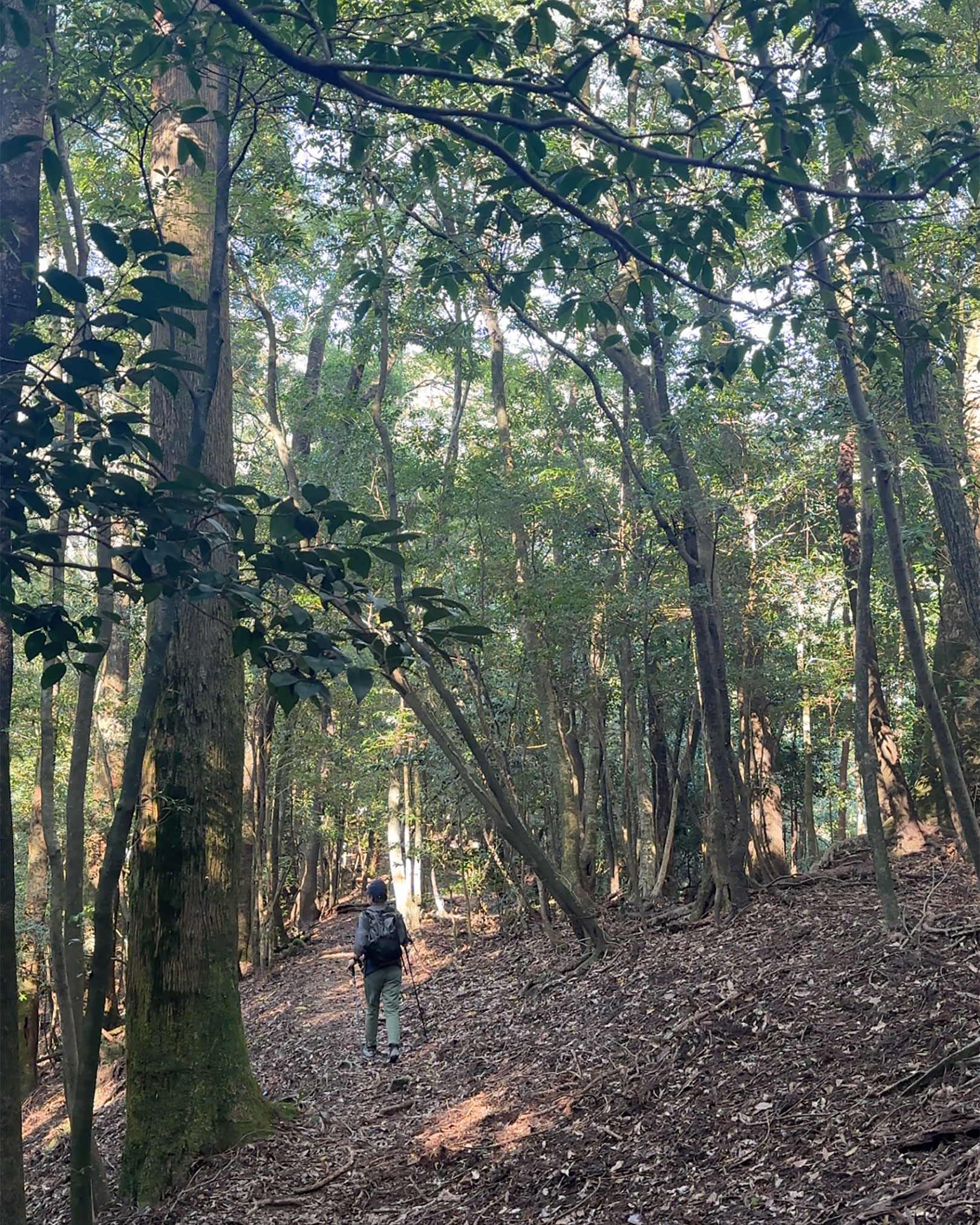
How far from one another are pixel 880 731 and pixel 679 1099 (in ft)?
19.5

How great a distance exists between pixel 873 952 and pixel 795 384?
190 inches

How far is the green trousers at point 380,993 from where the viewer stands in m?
9.83

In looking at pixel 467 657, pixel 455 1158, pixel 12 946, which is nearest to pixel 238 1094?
pixel 455 1158

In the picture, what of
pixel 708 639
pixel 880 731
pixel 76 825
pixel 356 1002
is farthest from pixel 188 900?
pixel 880 731

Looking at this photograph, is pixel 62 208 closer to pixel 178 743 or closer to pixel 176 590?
pixel 178 743

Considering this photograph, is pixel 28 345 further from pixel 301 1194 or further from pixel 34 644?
pixel 301 1194

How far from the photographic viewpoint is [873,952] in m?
7.12

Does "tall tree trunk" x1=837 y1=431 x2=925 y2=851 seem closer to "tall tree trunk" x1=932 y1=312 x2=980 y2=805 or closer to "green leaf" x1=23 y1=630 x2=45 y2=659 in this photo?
"tall tree trunk" x1=932 y1=312 x2=980 y2=805

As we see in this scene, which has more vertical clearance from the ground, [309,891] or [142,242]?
[142,242]

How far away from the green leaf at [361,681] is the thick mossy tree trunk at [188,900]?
419cm

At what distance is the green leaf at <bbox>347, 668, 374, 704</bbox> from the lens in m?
2.38

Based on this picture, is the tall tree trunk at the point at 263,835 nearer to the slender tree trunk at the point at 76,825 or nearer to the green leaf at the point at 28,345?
the slender tree trunk at the point at 76,825

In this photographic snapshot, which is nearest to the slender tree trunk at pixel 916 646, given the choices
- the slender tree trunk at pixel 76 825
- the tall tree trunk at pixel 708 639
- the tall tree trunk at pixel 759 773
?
the tall tree trunk at pixel 708 639

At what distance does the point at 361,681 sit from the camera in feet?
7.89
